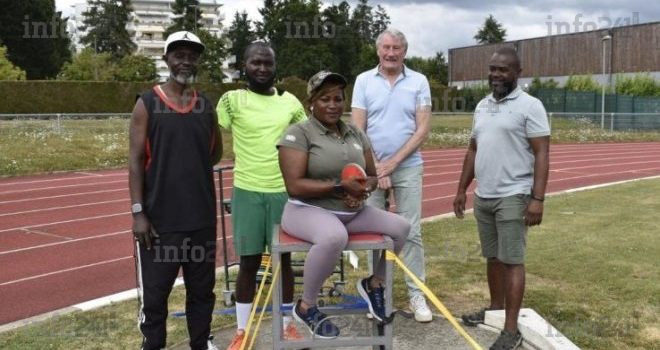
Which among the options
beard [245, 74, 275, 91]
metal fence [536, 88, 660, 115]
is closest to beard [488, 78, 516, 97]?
beard [245, 74, 275, 91]

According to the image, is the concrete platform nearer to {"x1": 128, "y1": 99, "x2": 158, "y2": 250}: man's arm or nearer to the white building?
{"x1": 128, "y1": 99, "x2": 158, "y2": 250}: man's arm

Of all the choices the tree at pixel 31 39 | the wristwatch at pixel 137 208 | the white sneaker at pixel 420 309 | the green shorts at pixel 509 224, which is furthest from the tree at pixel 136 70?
the green shorts at pixel 509 224

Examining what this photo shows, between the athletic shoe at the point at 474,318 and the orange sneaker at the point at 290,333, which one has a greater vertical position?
the orange sneaker at the point at 290,333

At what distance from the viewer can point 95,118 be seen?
19.3m

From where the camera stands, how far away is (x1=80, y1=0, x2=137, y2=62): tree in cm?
7400

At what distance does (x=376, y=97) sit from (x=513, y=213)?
1.27 m

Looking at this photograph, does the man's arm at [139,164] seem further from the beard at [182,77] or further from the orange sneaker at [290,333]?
the orange sneaker at [290,333]

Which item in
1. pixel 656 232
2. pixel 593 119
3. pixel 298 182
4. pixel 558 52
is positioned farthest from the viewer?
pixel 558 52

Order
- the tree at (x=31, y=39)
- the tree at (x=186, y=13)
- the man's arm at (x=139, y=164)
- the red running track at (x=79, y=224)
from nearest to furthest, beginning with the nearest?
the man's arm at (x=139, y=164), the red running track at (x=79, y=224), the tree at (x=31, y=39), the tree at (x=186, y=13)

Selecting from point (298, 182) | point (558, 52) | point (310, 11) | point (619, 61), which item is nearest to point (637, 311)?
point (298, 182)

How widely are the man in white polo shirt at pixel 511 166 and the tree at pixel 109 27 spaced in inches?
2841

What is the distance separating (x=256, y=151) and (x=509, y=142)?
1527mm

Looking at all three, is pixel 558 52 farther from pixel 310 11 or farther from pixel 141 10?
pixel 141 10

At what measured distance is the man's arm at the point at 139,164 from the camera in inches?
136
